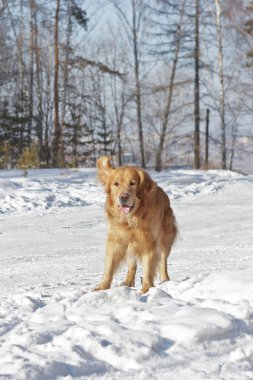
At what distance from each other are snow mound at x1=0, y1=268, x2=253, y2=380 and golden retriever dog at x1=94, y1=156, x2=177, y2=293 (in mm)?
857

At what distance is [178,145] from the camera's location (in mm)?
28125

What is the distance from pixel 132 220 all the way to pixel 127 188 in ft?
0.93

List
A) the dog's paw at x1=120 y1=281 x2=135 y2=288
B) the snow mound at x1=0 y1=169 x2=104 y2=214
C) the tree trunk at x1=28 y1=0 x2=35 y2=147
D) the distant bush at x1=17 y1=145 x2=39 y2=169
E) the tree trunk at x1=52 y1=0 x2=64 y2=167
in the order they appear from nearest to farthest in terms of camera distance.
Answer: the dog's paw at x1=120 y1=281 x2=135 y2=288 → the snow mound at x1=0 y1=169 x2=104 y2=214 → the distant bush at x1=17 y1=145 x2=39 y2=169 → the tree trunk at x1=52 y1=0 x2=64 y2=167 → the tree trunk at x1=28 y1=0 x2=35 y2=147

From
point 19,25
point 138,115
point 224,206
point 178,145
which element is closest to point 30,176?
point 224,206

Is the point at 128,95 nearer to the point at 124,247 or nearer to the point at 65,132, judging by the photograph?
the point at 65,132

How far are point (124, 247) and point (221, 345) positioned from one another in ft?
6.75

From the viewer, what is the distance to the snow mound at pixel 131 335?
2.41 metres

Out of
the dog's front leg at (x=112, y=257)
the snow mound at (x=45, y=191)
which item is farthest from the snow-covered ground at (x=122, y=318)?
the snow mound at (x=45, y=191)

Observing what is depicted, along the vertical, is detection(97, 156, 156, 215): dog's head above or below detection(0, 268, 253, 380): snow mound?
above

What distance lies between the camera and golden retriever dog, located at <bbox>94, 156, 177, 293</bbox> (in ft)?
14.8

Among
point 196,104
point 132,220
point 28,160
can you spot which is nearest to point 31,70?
point 196,104

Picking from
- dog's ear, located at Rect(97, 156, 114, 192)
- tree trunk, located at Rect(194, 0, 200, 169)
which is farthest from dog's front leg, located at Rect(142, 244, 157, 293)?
tree trunk, located at Rect(194, 0, 200, 169)

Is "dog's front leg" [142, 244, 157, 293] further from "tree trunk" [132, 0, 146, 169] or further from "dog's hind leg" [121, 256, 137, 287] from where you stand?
"tree trunk" [132, 0, 146, 169]

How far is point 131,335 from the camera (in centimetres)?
277
